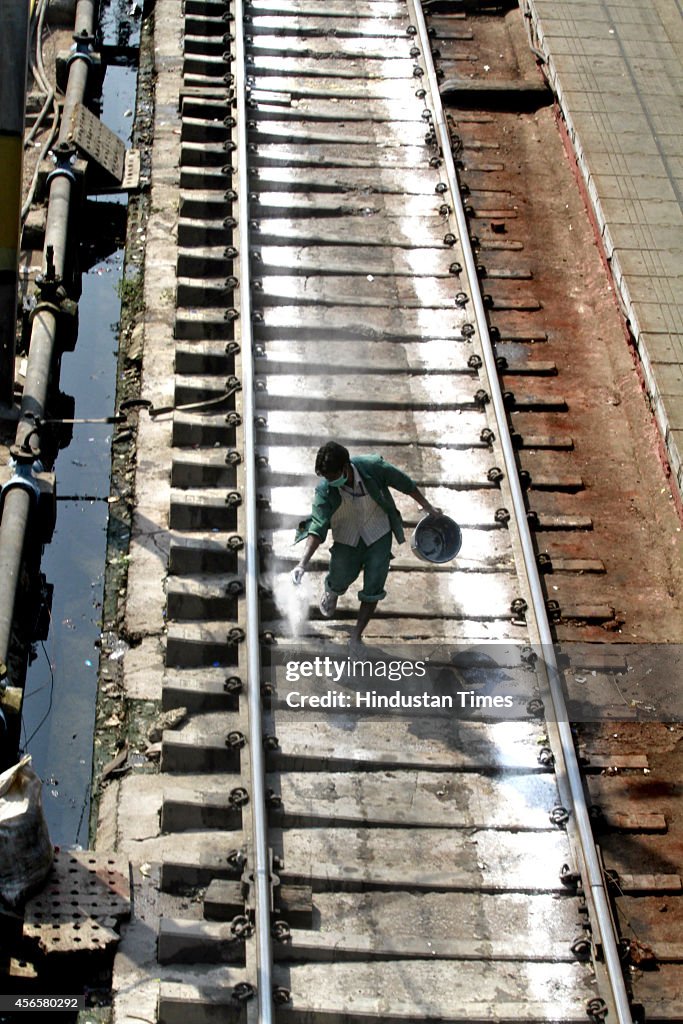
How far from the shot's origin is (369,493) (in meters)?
9.63

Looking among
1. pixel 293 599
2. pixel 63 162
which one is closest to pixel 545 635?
pixel 293 599

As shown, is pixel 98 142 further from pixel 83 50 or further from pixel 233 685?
pixel 233 685

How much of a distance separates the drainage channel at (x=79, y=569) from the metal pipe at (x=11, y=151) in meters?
1.21

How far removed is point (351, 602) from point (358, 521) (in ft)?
3.37

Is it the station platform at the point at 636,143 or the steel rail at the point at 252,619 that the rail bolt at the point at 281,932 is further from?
the station platform at the point at 636,143

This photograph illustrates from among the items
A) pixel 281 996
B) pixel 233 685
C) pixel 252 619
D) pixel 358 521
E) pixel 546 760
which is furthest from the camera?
pixel 252 619

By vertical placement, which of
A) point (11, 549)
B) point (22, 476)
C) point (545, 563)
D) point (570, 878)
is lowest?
point (570, 878)

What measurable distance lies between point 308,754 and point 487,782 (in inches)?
45.0

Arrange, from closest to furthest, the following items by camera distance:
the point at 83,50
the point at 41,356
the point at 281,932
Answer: the point at 281,932, the point at 41,356, the point at 83,50

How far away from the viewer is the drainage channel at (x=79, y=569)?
10.3 metres

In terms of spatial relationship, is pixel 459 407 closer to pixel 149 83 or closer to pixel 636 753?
pixel 636 753

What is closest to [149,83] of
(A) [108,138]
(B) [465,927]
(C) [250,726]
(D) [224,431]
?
(A) [108,138]

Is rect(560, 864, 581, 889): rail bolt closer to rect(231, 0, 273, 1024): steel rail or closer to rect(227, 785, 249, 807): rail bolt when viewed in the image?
rect(231, 0, 273, 1024): steel rail

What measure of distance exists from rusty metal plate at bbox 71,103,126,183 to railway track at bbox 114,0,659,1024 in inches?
35.1
